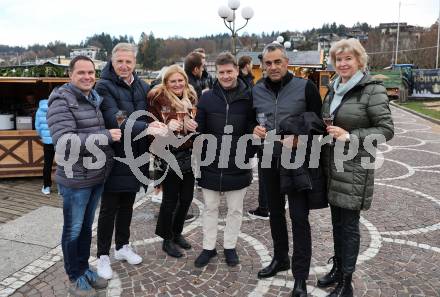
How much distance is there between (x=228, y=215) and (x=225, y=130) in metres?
0.91

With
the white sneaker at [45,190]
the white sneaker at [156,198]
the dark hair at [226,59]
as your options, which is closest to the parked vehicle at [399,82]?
the white sneaker at [156,198]

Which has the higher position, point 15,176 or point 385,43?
point 385,43

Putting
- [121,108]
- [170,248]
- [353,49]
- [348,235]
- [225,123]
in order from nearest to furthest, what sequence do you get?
[353,49] < [348,235] < [121,108] < [225,123] < [170,248]

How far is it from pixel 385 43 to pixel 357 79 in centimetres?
8612

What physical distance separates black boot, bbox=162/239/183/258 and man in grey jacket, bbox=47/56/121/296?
1.00 meters

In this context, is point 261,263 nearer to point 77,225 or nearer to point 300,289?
point 300,289

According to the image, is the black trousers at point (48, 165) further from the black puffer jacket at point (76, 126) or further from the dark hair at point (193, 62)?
the black puffer jacket at point (76, 126)

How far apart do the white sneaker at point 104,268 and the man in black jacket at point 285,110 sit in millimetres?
1780

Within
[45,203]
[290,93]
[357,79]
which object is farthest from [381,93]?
[45,203]

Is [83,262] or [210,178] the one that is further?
[210,178]

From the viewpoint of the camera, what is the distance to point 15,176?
7.62 metres

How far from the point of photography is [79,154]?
3316 millimetres

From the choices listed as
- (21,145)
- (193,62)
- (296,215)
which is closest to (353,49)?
(296,215)

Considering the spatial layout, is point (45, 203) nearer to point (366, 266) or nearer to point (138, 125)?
point (138, 125)
